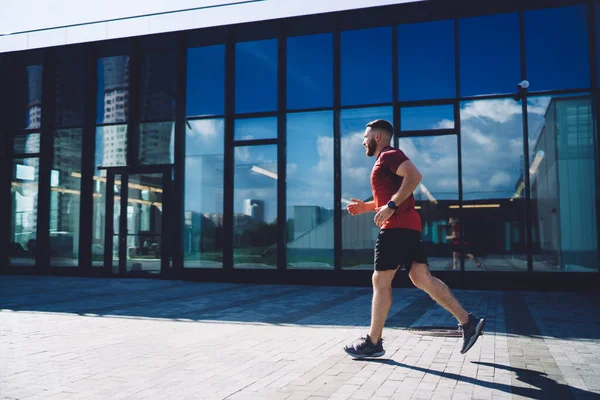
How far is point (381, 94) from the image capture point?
10.7 m

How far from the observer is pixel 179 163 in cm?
1194

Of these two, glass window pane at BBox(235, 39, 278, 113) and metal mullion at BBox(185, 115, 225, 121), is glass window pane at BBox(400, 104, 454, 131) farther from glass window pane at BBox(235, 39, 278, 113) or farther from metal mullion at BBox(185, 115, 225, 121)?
metal mullion at BBox(185, 115, 225, 121)

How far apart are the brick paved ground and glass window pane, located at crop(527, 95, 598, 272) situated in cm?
153

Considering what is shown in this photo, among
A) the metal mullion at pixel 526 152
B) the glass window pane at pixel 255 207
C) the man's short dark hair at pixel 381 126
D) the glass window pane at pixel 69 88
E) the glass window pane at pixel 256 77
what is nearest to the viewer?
the man's short dark hair at pixel 381 126

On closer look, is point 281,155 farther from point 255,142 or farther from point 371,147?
point 371,147

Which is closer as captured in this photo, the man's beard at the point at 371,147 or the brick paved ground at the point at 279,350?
the brick paved ground at the point at 279,350

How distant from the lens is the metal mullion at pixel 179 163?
38.7 ft

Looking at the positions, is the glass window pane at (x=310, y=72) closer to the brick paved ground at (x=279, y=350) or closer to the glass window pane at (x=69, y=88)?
the brick paved ground at (x=279, y=350)

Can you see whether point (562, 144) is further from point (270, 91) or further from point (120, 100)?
point (120, 100)

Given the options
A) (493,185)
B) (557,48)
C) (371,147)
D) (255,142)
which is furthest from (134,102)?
(371,147)

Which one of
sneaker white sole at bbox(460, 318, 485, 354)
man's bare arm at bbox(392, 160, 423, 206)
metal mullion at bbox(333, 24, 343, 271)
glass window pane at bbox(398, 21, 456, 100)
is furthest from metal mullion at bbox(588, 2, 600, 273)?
man's bare arm at bbox(392, 160, 423, 206)

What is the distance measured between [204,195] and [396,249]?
8.24m

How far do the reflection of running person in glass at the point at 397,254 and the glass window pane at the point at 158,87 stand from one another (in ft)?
29.6

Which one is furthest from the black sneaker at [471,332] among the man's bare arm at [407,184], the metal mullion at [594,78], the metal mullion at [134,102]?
the metal mullion at [134,102]
